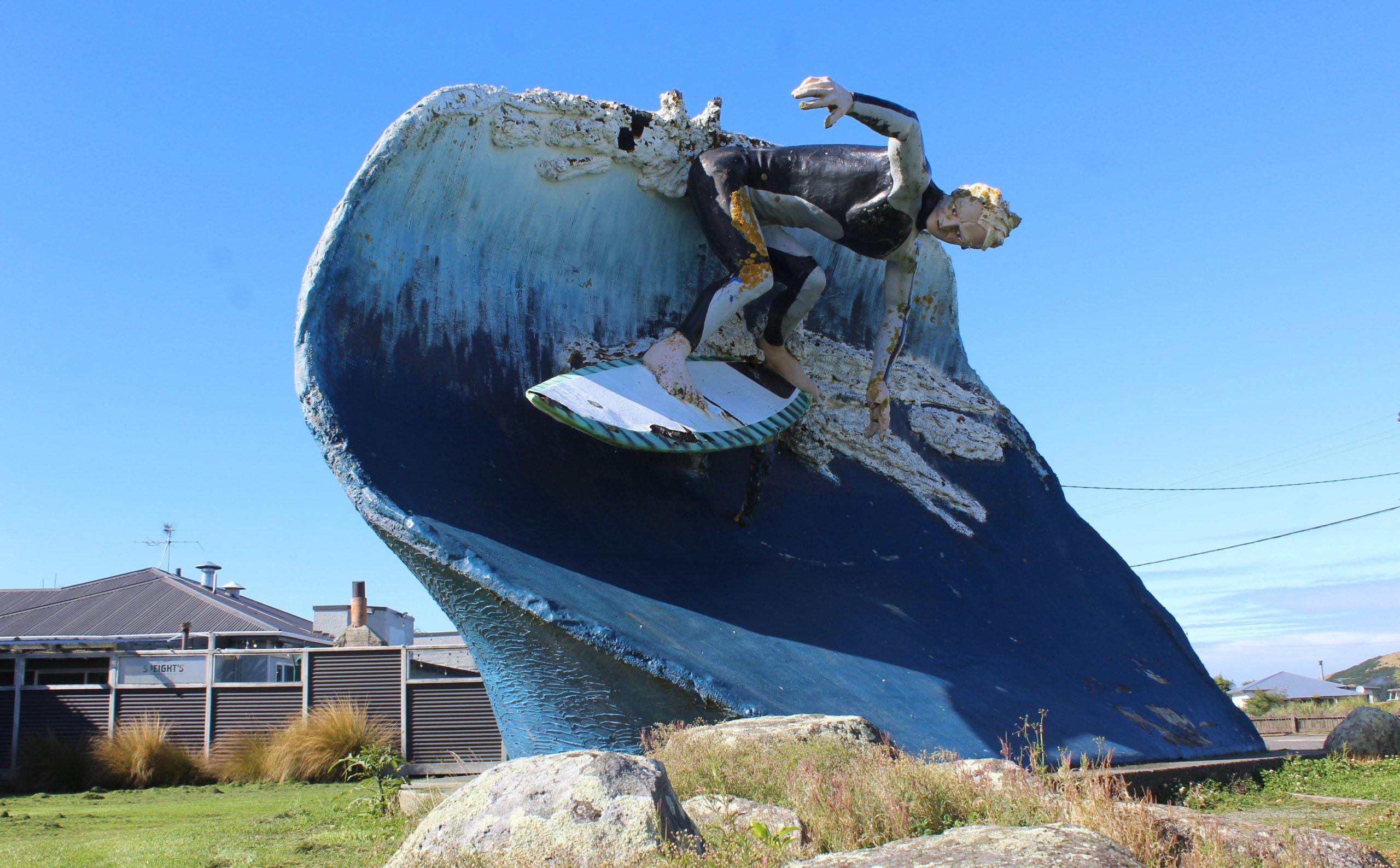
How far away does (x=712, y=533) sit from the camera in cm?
431

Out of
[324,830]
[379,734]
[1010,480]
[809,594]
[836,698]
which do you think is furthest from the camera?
[379,734]

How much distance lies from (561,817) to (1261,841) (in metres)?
1.21

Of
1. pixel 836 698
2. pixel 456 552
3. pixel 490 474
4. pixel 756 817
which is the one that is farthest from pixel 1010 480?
pixel 756 817

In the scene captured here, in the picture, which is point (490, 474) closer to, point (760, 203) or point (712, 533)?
point (712, 533)

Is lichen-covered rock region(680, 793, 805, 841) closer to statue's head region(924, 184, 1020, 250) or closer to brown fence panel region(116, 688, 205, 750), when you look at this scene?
statue's head region(924, 184, 1020, 250)

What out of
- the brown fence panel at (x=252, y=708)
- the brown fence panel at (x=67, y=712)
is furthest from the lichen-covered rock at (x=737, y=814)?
the brown fence panel at (x=67, y=712)

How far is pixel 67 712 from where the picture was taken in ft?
28.2

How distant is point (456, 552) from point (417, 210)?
4.49ft

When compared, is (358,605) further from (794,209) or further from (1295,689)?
(1295,689)

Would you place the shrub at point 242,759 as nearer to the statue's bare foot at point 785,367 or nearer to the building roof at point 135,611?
the statue's bare foot at point 785,367

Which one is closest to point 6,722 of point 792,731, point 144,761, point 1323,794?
point 144,761

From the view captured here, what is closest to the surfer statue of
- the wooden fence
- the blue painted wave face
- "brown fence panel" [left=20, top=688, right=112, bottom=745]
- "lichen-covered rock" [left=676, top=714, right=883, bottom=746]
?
the blue painted wave face

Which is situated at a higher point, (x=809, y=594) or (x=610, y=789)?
(x=809, y=594)

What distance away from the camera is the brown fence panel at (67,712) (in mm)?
8516
